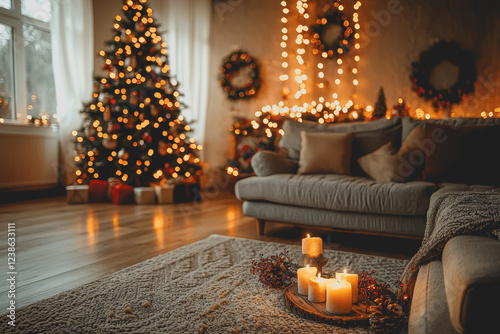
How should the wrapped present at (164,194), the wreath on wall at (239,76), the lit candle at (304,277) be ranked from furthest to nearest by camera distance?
the wreath on wall at (239,76), the wrapped present at (164,194), the lit candle at (304,277)

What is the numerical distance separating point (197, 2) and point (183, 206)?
3321 mm

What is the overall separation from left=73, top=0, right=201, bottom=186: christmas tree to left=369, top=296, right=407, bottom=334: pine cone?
366 cm

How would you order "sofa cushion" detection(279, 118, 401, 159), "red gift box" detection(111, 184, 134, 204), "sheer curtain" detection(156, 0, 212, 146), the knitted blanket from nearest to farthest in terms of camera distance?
the knitted blanket < "sofa cushion" detection(279, 118, 401, 159) < "red gift box" detection(111, 184, 134, 204) < "sheer curtain" detection(156, 0, 212, 146)

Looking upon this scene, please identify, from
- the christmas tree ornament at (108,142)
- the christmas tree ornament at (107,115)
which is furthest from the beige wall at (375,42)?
the christmas tree ornament at (108,142)

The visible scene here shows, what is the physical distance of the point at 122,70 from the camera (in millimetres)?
4691

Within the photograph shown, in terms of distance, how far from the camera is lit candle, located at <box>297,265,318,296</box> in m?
1.53

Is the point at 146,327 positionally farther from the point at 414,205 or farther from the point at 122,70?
the point at 122,70

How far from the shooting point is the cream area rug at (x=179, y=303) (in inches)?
55.2

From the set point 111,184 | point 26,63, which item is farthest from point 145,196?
point 26,63

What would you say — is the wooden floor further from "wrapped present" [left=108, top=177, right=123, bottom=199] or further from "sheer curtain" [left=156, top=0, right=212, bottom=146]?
"sheer curtain" [left=156, top=0, right=212, bottom=146]

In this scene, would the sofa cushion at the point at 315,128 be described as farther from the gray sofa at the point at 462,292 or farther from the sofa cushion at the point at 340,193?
the gray sofa at the point at 462,292

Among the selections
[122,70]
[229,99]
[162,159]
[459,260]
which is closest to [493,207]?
[459,260]

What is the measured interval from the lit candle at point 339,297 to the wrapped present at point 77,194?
361 centimetres

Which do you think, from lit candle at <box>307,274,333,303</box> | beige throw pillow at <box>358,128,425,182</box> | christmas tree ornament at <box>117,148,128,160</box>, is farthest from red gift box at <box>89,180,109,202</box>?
lit candle at <box>307,274,333,303</box>
